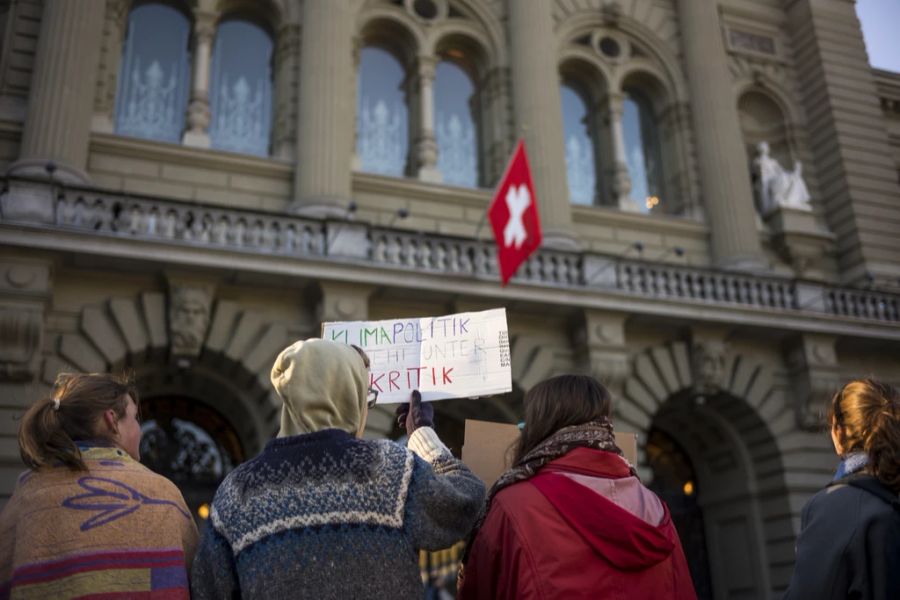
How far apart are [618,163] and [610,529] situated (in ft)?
50.9

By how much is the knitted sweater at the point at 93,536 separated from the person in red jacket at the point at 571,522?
110 centimetres

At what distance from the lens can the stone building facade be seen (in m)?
11.9

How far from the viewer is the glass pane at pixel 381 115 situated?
53.4ft

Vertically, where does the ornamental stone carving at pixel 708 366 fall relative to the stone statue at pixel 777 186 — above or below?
below

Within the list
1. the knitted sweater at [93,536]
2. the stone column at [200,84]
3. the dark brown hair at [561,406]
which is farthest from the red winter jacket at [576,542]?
the stone column at [200,84]

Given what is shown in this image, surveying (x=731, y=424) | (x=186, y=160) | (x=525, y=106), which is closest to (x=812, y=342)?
(x=731, y=424)

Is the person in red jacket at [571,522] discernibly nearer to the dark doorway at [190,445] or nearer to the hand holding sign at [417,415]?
the hand holding sign at [417,415]

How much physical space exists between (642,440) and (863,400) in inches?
414

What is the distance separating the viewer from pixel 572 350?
14.3 m

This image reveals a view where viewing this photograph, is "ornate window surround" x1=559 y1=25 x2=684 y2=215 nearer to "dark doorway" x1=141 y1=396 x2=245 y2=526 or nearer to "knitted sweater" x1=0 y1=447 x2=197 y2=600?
"dark doorway" x1=141 y1=396 x2=245 y2=526

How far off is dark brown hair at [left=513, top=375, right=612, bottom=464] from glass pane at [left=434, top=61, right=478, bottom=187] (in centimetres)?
1345

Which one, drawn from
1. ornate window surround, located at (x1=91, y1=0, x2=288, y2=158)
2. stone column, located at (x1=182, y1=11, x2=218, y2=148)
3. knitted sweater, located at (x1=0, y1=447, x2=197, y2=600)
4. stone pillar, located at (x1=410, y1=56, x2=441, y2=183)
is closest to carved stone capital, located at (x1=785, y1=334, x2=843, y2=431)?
stone pillar, located at (x1=410, y1=56, x2=441, y2=183)

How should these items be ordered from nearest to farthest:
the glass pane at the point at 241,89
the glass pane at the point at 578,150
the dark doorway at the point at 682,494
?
the glass pane at the point at 241,89
the dark doorway at the point at 682,494
the glass pane at the point at 578,150

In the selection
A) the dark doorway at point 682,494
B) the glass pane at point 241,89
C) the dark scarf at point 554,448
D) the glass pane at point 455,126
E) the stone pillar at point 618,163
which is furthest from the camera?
the stone pillar at point 618,163
